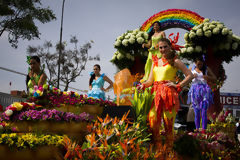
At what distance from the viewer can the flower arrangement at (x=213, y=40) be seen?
1028 centimetres

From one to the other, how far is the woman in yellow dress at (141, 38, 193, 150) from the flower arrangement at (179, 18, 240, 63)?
23.4 ft

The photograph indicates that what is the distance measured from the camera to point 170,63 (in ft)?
12.5

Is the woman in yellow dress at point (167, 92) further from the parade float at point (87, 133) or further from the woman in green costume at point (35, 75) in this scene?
the woman in green costume at point (35, 75)

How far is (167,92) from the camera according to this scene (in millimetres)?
3629

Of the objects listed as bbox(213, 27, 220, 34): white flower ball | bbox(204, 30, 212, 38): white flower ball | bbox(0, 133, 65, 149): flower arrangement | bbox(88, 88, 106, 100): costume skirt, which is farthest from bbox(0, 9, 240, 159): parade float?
bbox(213, 27, 220, 34): white flower ball

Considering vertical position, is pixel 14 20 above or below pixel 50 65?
above

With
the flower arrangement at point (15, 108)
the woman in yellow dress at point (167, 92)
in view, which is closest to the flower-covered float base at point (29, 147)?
the flower arrangement at point (15, 108)

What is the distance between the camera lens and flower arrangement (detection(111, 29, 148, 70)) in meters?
11.8

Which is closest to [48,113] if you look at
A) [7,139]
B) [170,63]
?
[7,139]

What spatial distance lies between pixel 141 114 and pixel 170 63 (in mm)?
1020

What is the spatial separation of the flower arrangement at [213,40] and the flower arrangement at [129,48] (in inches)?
90.3

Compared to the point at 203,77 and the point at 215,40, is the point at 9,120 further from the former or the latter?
the point at 215,40

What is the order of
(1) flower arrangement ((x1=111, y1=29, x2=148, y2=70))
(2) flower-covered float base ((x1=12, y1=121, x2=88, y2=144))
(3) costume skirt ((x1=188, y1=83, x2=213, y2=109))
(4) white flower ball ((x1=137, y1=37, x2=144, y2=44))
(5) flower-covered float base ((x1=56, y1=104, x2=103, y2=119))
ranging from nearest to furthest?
(2) flower-covered float base ((x1=12, y1=121, x2=88, y2=144)), (5) flower-covered float base ((x1=56, y1=104, x2=103, y2=119)), (3) costume skirt ((x1=188, y1=83, x2=213, y2=109)), (4) white flower ball ((x1=137, y1=37, x2=144, y2=44)), (1) flower arrangement ((x1=111, y1=29, x2=148, y2=70))

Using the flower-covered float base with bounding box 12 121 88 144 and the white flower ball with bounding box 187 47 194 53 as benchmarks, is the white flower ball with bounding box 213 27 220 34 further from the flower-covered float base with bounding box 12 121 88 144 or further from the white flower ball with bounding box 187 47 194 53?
the flower-covered float base with bounding box 12 121 88 144
